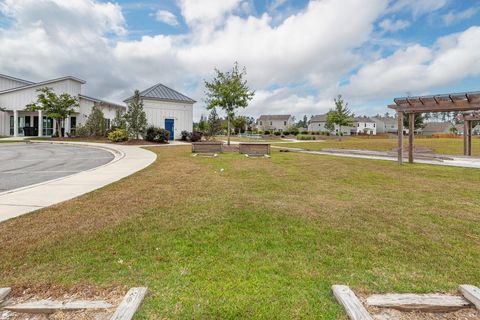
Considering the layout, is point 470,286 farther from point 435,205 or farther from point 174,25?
point 174,25

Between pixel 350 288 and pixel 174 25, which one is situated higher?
pixel 174 25

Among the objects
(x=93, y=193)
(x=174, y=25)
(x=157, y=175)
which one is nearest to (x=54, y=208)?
(x=93, y=193)

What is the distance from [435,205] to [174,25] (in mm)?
17376

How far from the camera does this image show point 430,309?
2.17 m

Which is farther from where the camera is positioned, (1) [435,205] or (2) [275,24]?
(2) [275,24]

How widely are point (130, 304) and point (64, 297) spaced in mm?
674

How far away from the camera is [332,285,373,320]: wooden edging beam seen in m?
2.01

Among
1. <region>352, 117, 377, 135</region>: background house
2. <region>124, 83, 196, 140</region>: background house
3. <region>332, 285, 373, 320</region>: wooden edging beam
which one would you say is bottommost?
<region>332, 285, 373, 320</region>: wooden edging beam

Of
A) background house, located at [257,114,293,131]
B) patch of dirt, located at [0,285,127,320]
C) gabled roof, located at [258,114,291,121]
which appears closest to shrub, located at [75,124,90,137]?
patch of dirt, located at [0,285,127,320]

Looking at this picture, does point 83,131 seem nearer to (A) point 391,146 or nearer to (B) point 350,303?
(A) point 391,146

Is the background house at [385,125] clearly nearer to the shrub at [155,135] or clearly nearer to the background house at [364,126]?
the background house at [364,126]

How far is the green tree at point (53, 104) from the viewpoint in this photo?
29766mm

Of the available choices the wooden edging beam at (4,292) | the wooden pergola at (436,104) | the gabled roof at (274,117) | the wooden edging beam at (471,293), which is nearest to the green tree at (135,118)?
the wooden pergola at (436,104)

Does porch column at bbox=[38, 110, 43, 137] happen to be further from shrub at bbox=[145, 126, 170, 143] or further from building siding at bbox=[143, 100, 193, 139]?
shrub at bbox=[145, 126, 170, 143]
